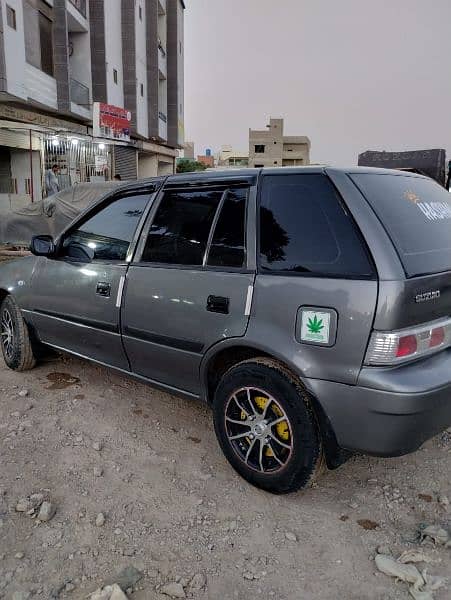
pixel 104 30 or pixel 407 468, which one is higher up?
pixel 104 30

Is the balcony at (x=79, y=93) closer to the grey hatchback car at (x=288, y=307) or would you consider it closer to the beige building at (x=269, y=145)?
the grey hatchback car at (x=288, y=307)

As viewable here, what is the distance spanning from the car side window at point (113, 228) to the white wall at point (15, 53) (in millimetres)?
14247

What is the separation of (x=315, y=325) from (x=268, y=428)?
25.8 inches

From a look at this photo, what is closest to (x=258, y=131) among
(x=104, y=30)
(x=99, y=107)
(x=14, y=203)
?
(x=104, y=30)

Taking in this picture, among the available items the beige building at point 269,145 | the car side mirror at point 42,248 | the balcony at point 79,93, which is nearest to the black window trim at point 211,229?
the car side mirror at point 42,248

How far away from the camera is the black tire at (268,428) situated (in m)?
2.48

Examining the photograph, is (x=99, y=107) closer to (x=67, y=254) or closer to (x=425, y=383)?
(x=67, y=254)

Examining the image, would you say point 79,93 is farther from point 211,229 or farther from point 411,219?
point 411,219

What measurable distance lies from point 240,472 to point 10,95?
16325 millimetres

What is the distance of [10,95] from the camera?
1553cm

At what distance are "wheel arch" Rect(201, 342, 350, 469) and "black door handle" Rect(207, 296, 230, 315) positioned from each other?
20cm

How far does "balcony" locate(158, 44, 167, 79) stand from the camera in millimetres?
35400

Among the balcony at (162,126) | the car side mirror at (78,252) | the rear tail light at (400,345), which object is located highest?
the balcony at (162,126)

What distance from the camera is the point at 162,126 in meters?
36.6
